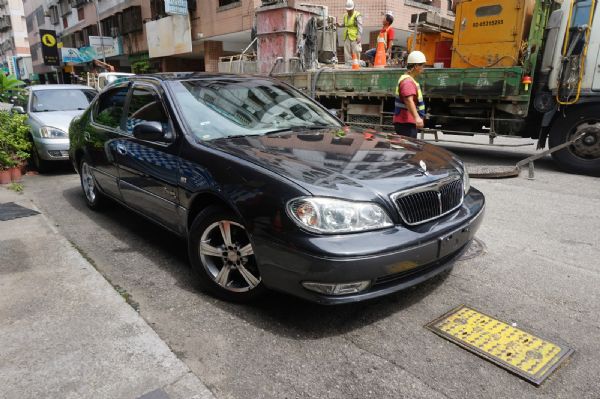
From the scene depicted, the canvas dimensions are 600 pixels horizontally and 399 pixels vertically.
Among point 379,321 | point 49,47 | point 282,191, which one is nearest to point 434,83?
point 379,321

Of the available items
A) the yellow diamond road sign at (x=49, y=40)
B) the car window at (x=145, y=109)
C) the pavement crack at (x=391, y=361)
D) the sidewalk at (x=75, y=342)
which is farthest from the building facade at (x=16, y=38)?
the pavement crack at (x=391, y=361)

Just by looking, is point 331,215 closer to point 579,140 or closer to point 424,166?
point 424,166

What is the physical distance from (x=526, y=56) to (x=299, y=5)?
329 inches

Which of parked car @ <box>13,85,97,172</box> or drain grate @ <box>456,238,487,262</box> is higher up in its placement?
parked car @ <box>13,85,97,172</box>

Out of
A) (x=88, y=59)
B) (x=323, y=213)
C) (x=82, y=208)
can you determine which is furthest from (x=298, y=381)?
(x=88, y=59)

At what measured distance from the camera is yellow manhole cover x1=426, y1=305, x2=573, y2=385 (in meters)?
2.39

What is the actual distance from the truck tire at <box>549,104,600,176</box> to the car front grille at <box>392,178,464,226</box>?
5447 millimetres

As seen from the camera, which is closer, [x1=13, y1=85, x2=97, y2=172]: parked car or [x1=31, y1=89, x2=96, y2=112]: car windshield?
[x1=13, y1=85, x2=97, y2=172]: parked car

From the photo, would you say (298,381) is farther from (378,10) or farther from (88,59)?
(88,59)

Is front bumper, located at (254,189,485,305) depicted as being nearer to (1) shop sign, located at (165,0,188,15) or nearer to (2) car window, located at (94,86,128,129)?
(2) car window, located at (94,86,128,129)

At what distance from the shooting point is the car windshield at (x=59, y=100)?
27.9 ft

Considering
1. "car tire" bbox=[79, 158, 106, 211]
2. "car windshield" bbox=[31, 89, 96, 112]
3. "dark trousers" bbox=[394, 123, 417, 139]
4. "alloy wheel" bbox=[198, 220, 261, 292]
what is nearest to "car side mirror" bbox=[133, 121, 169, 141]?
"alloy wheel" bbox=[198, 220, 261, 292]

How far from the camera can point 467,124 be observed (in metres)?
8.73

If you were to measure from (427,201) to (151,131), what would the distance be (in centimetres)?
216
